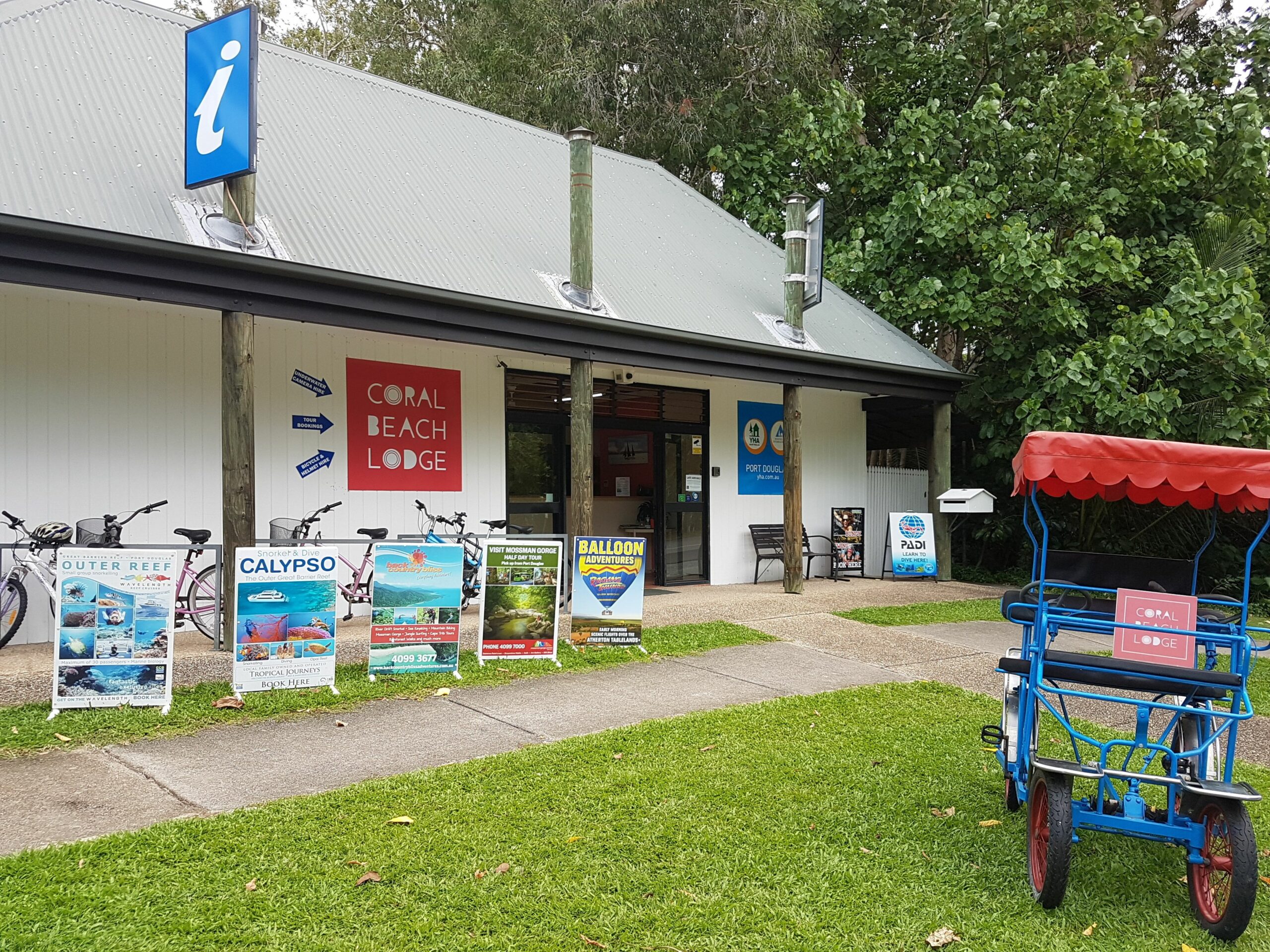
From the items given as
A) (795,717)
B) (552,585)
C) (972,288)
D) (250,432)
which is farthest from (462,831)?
(972,288)

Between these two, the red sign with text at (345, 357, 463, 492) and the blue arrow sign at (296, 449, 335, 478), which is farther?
the red sign with text at (345, 357, 463, 492)

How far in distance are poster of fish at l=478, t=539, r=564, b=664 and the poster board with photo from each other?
809 cm

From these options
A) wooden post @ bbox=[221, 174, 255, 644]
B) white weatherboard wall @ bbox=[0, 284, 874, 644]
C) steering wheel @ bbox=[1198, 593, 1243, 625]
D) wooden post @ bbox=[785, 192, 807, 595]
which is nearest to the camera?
steering wheel @ bbox=[1198, 593, 1243, 625]

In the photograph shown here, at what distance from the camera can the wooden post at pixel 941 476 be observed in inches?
589

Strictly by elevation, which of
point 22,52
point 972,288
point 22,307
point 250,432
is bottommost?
point 250,432

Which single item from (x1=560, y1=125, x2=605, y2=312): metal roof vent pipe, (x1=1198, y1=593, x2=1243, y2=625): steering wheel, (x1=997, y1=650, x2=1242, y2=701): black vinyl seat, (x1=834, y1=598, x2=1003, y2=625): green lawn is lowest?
(x1=834, y1=598, x2=1003, y2=625): green lawn

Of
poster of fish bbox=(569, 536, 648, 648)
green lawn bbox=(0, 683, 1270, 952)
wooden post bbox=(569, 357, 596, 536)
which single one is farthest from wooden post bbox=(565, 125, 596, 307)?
green lawn bbox=(0, 683, 1270, 952)

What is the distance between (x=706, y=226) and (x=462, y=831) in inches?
499

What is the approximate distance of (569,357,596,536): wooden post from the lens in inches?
383

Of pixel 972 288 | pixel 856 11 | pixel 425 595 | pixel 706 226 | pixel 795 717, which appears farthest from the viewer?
pixel 856 11

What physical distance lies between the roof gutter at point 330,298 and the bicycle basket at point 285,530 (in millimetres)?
1922

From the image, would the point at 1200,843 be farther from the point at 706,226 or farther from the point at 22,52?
the point at 706,226

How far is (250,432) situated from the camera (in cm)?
756

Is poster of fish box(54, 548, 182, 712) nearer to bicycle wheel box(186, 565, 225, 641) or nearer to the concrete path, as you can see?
the concrete path
